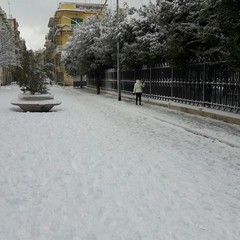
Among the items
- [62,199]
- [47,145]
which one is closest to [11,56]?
[47,145]

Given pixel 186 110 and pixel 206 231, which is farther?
pixel 186 110

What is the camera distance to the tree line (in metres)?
12.3

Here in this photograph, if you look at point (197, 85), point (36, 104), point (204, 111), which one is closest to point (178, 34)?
point (197, 85)

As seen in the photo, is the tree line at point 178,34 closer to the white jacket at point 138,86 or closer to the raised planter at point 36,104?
the white jacket at point 138,86

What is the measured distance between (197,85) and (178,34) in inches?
95.5

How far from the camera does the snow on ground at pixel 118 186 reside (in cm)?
423

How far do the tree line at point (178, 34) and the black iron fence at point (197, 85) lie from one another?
489 millimetres

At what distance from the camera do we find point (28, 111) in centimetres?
1702

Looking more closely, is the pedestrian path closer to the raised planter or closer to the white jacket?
the white jacket

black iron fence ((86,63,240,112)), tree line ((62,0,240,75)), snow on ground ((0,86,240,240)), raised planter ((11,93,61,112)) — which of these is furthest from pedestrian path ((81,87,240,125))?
raised planter ((11,93,61,112))

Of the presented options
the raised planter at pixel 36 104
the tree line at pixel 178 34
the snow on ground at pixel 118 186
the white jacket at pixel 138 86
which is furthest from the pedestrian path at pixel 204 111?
the raised planter at pixel 36 104

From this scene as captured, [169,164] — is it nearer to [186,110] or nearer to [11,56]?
[186,110]

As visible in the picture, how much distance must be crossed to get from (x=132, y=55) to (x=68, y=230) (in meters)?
21.9

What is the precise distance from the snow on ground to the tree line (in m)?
3.69
